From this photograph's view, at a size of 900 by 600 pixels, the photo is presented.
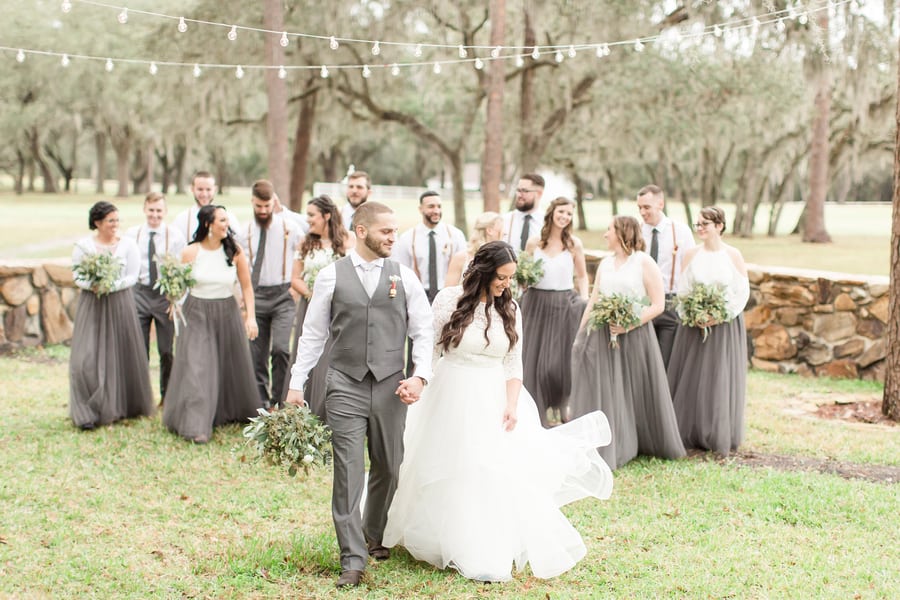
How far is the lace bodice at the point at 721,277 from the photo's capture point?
7172 millimetres

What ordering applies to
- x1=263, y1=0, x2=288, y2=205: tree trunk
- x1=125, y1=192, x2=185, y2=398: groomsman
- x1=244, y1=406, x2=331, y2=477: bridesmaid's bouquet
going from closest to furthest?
x1=244, y1=406, x2=331, y2=477: bridesmaid's bouquet < x1=125, y1=192, x2=185, y2=398: groomsman < x1=263, y1=0, x2=288, y2=205: tree trunk

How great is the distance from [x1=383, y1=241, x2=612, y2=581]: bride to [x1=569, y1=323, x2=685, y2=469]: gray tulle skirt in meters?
1.78

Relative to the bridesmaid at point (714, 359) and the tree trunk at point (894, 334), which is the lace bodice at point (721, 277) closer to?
the bridesmaid at point (714, 359)

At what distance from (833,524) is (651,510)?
3.51 ft

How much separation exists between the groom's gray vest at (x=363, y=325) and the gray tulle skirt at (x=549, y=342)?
3.45 m

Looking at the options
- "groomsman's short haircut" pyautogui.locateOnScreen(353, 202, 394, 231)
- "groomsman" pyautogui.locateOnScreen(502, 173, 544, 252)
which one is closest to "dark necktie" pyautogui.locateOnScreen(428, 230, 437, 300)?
"groomsman" pyautogui.locateOnScreen(502, 173, 544, 252)

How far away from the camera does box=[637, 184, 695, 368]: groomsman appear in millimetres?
7738

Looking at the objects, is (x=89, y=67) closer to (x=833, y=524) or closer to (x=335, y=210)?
(x=335, y=210)

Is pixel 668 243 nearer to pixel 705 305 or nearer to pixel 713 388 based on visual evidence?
pixel 705 305

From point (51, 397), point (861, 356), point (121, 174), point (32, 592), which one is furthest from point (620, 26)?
point (121, 174)

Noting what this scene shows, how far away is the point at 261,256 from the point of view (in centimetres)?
810

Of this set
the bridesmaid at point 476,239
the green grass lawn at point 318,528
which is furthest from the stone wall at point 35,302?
the bridesmaid at point 476,239

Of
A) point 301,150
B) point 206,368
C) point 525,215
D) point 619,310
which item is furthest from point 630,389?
point 301,150

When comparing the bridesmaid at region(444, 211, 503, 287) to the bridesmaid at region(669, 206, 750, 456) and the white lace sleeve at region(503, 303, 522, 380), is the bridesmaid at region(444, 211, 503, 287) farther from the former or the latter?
the white lace sleeve at region(503, 303, 522, 380)
